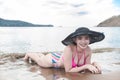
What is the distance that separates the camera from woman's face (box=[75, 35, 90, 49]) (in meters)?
6.68

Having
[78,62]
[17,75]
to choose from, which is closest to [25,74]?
[17,75]

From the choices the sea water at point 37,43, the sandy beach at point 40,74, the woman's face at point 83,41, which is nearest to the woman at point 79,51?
the woman's face at point 83,41

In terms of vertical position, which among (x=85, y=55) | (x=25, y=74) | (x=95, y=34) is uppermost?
(x=95, y=34)

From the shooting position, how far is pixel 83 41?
668cm

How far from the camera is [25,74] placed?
23.7 ft

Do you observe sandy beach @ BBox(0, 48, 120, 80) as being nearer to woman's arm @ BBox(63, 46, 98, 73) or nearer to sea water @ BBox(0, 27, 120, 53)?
woman's arm @ BBox(63, 46, 98, 73)

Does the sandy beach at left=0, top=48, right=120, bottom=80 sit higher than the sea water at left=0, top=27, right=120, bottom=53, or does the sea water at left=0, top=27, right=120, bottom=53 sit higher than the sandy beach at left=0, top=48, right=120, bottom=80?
the sandy beach at left=0, top=48, right=120, bottom=80

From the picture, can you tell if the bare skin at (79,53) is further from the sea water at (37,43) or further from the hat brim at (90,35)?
the sea water at (37,43)

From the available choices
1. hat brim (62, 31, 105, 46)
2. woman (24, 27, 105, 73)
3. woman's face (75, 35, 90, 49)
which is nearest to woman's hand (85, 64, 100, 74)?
woman (24, 27, 105, 73)

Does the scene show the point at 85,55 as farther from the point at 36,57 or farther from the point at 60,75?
the point at 36,57

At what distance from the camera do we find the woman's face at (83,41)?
668cm

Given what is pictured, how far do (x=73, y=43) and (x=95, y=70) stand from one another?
34.4 inches

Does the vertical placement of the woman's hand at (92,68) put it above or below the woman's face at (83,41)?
below

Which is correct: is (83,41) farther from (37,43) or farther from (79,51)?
(37,43)
